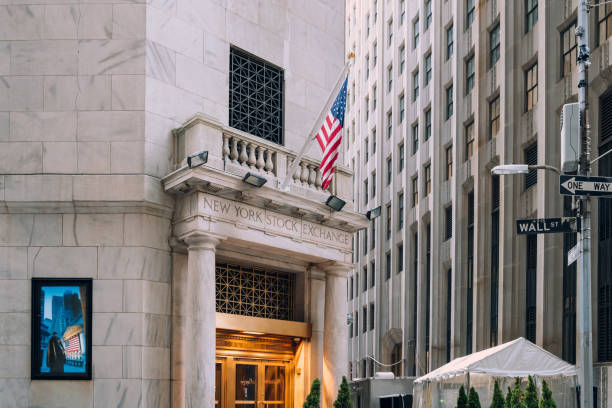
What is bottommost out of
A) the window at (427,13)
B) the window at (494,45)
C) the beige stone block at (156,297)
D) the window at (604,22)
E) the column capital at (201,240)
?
the beige stone block at (156,297)

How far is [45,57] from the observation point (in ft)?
53.6

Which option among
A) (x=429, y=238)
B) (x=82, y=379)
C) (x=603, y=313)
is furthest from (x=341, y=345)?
(x=429, y=238)

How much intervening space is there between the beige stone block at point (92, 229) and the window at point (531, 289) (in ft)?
71.0

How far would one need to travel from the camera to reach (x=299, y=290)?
63.5 feet

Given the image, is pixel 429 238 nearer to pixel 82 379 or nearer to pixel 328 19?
pixel 328 19

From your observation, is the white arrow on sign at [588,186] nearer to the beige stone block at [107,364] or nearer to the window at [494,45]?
the beige stone block at [107,364]

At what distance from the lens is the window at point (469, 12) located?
42.8m

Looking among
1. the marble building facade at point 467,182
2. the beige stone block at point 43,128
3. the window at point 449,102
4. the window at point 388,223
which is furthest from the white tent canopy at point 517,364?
the window at point 388,223

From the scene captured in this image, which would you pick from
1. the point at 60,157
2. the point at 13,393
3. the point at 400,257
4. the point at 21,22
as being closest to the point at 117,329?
the point at 13,393

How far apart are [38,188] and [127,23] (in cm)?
390

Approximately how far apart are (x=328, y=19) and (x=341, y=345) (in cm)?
884

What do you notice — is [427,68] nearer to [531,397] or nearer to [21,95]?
[531,397]

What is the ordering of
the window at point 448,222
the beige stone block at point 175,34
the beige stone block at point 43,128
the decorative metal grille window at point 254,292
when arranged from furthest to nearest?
the window at point 448,222 → the decorative metal grille window at point 254,292 → the beige stone block at point 175,34 → the beige stone block at point 43,128

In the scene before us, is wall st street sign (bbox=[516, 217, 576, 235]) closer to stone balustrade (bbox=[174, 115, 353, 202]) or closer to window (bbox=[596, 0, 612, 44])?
stone balustrade (bbox=[174, 115, 353, 202])
